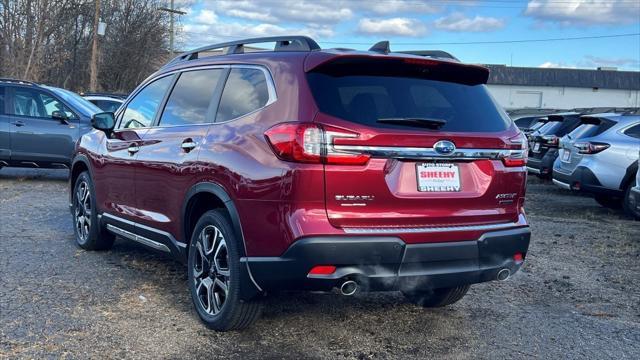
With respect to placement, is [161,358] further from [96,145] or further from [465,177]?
[96,145]

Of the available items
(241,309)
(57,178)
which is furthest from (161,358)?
(57,178)

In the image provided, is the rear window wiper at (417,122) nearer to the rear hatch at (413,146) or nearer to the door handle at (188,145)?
the rear hatch at (413,146)

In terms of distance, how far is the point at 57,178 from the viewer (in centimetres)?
1275

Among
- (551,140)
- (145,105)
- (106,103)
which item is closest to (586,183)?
(551,140)

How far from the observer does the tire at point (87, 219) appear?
6324mm

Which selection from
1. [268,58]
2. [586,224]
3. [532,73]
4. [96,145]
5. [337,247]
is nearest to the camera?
[337,247]

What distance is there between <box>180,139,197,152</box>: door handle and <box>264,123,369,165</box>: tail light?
1.06m

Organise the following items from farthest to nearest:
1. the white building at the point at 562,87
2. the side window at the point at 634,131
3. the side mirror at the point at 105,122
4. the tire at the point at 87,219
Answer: the white building at the point at 562,87 < the side window at the point at 634,131 < the tire at the point at 87,219 < the side mirror at the point at 105,122

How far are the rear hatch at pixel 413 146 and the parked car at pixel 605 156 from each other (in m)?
6.30

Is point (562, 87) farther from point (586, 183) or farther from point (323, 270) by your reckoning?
point (323, 270)

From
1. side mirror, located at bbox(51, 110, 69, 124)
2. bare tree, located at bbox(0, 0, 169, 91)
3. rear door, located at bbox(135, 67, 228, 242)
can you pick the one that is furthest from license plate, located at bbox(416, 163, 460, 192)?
bare tree, located at bbox(0, 0, 169, 91)

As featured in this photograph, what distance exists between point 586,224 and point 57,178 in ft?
31.3

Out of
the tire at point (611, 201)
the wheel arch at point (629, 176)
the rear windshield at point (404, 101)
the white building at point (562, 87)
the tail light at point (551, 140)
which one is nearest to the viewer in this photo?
the rear windshield at point (404, 101)

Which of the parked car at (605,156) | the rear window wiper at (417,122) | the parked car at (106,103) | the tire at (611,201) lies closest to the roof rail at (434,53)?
the rear window wiper at (417,122)
